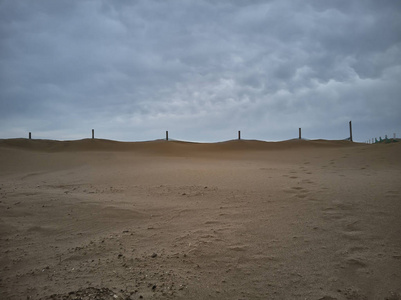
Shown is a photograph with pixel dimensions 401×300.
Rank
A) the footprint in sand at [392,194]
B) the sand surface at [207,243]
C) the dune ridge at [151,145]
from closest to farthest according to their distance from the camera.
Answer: the sand surface at [207,243] → the footprint in sand at [392,194] → the dune ridge at [151,145]

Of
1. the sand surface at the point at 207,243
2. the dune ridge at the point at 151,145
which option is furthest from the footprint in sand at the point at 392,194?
the dune ridge at the point at 151,145

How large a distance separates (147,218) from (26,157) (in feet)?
38.7

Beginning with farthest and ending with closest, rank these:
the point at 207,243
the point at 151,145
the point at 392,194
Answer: the point at 151,145, the point at 392,194, the point at 207,243

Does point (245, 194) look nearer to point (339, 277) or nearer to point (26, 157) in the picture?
point (339, 277)

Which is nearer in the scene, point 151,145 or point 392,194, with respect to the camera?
point 392,194

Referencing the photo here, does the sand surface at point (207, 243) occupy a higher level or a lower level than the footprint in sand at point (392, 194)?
lower

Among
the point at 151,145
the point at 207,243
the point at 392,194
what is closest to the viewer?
the point at 207,243

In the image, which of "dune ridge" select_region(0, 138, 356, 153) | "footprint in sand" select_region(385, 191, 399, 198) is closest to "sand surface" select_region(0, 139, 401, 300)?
"footprint in sand" select_region(385, 191, 399, 198)

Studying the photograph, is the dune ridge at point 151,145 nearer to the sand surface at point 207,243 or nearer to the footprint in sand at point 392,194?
the sand surface at point 207,243

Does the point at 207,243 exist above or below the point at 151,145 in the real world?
below

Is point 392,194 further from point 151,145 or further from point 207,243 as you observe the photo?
point 151,145

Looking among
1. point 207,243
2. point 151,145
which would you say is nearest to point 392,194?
point 207,243

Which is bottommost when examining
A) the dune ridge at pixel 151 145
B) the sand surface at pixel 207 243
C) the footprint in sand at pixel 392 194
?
the sand surface at pixel 207 243

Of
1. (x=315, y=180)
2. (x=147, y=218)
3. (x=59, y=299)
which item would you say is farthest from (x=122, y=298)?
(x=315, y=180)
